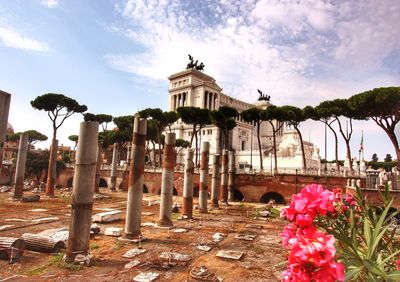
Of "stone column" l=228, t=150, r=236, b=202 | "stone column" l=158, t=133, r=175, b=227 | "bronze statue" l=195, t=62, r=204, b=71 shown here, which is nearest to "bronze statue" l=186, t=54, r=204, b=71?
"bronze statue" l=195, t=62, r=204, b=71

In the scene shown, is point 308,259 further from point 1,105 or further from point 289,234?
point 1,105

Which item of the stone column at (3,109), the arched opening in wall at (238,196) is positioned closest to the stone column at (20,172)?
the stone column at (3,109)

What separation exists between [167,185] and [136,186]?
297 cm

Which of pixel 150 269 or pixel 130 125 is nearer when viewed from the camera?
pixel 150 269

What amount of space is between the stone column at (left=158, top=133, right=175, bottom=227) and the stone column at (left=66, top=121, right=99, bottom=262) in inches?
216

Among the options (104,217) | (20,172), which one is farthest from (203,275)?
(20,172)

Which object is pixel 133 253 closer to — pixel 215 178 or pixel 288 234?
pixel 288 234

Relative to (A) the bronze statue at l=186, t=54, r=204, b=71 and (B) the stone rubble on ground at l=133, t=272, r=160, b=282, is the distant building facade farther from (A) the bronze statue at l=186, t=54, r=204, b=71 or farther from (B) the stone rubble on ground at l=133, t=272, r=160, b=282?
(B) the stone rubble on ground at l=133, t=272, r=160, b=282

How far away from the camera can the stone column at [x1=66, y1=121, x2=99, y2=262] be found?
25.6ft

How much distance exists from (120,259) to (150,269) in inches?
46.6

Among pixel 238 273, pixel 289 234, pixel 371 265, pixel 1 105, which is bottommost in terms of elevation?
pixel 238 273

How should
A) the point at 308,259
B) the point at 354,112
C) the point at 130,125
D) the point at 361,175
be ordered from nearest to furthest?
the point at 308,259 → the point at 361,175 → the point at 354,112 → the point at 130,125

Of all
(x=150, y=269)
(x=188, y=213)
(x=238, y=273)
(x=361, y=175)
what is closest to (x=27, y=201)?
(x=188, y=213)

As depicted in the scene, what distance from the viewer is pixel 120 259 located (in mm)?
8133
